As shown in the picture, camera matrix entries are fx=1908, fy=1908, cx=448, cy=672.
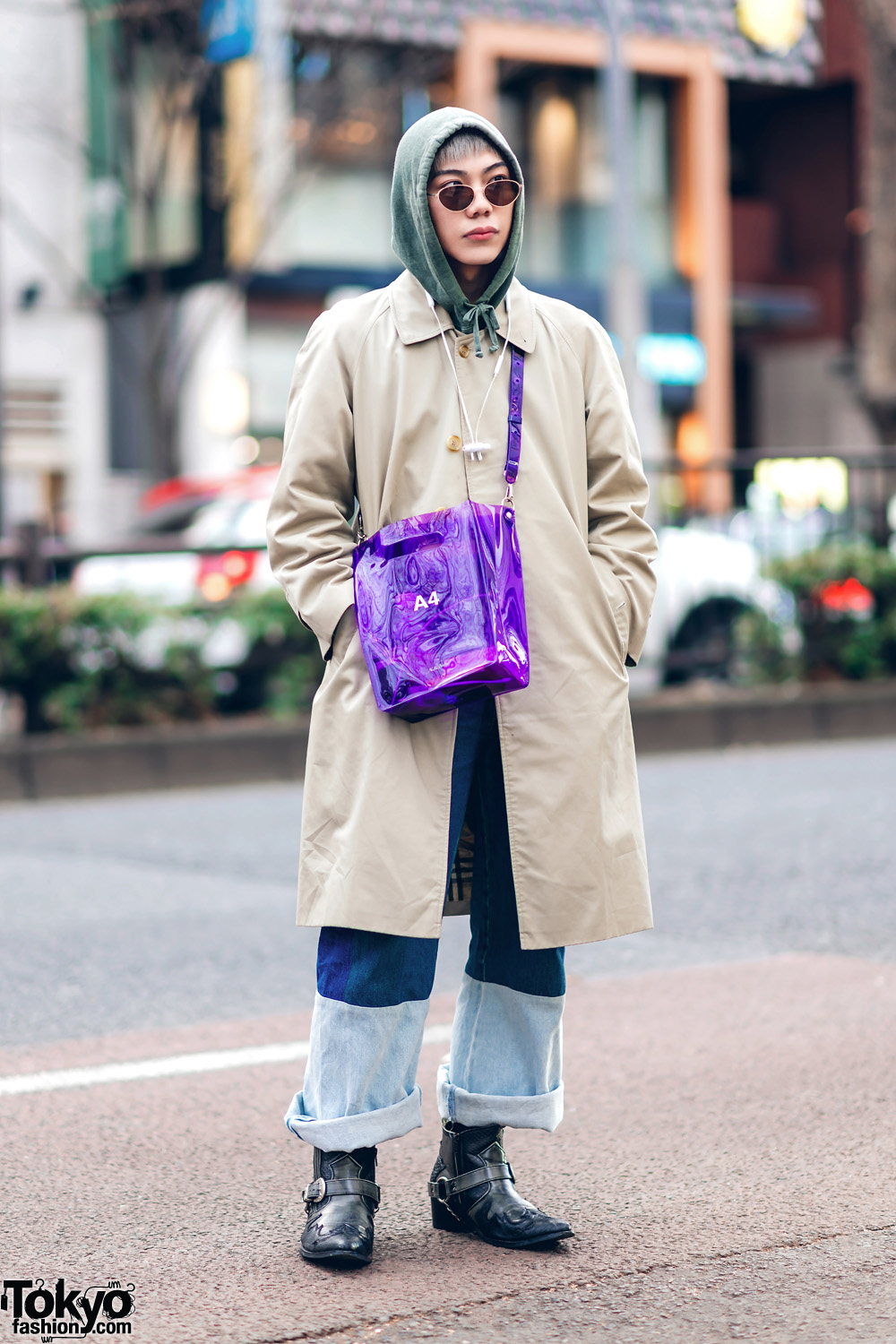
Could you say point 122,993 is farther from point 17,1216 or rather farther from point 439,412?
point 439,412

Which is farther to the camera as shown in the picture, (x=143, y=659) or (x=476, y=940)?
(x=143, y=659)

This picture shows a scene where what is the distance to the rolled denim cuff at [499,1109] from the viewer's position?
3.37 m

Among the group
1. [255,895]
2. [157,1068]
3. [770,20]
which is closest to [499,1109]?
[157,1068]

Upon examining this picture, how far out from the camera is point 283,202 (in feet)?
73.4

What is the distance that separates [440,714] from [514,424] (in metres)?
0.51

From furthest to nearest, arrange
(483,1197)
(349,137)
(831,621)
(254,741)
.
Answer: (349,137)
(831,621)
(254,741)
(483,1197)

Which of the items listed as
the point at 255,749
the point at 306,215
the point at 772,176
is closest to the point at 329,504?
the point at 255,749

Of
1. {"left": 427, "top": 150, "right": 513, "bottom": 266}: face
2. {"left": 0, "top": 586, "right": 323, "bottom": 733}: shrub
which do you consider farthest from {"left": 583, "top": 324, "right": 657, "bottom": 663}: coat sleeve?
{"left": 0, "top": 586, "right": 323, "bottom": 733}: shrub

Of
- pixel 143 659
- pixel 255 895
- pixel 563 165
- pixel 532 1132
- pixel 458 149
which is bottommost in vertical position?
pixel 532 1132

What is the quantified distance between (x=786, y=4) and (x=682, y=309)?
1546cm

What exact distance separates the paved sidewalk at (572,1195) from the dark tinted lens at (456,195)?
5.91 feet

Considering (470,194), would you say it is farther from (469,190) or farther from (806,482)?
(806,482)

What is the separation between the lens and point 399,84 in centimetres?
2369

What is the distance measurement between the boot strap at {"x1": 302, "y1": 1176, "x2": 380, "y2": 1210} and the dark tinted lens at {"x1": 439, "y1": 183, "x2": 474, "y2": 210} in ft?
5.45
